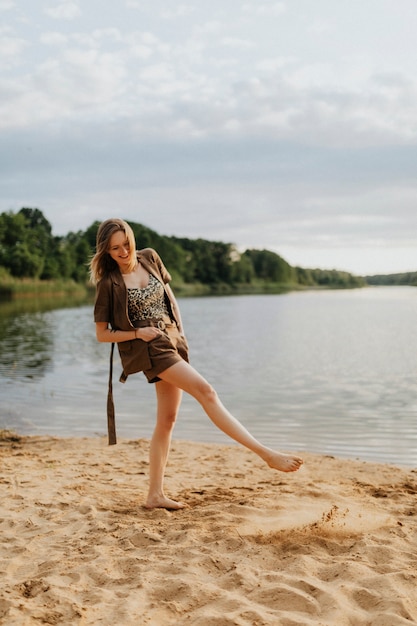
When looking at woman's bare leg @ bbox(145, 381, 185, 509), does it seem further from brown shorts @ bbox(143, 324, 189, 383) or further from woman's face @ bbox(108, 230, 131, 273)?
woman's face @ bbox(108, 230, 131, 273)

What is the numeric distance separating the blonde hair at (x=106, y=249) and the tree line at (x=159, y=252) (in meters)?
35.6

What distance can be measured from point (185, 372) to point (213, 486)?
1.65m

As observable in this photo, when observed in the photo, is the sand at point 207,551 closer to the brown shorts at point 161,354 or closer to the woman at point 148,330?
the woman at point 148,330

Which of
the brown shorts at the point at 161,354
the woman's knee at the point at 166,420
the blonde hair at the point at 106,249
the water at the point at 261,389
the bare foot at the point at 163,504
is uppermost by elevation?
the blonde hair at the point at 106,249

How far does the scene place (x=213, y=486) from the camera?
5465 mm

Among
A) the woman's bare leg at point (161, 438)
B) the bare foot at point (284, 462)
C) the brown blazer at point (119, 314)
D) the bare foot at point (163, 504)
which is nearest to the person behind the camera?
the bare foot at point (284, 462)

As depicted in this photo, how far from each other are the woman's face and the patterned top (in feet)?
0.69

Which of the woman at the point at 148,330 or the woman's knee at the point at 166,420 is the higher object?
the woman at the point at 148,330

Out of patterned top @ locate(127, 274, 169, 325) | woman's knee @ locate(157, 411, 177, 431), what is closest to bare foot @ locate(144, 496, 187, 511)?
woman's knee @ locate(157, 411, 177, 431)

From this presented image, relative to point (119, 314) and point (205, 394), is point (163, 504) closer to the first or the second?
point (205, 394)

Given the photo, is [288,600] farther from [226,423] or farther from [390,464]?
[390,464]

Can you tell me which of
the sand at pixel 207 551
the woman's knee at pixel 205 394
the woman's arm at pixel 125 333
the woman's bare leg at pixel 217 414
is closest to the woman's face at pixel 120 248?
the woman's arm at pixel 125 333

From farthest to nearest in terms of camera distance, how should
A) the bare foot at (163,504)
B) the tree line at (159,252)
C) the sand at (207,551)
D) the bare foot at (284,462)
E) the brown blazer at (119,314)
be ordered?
1. the tree line at (159,252)
2. the bare foot at (163,504)
3. the brown blazer at (119,314)
4. the bare foot at (284,462)
5. the sand at (207,551)

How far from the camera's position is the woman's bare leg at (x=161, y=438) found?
4465 mm
